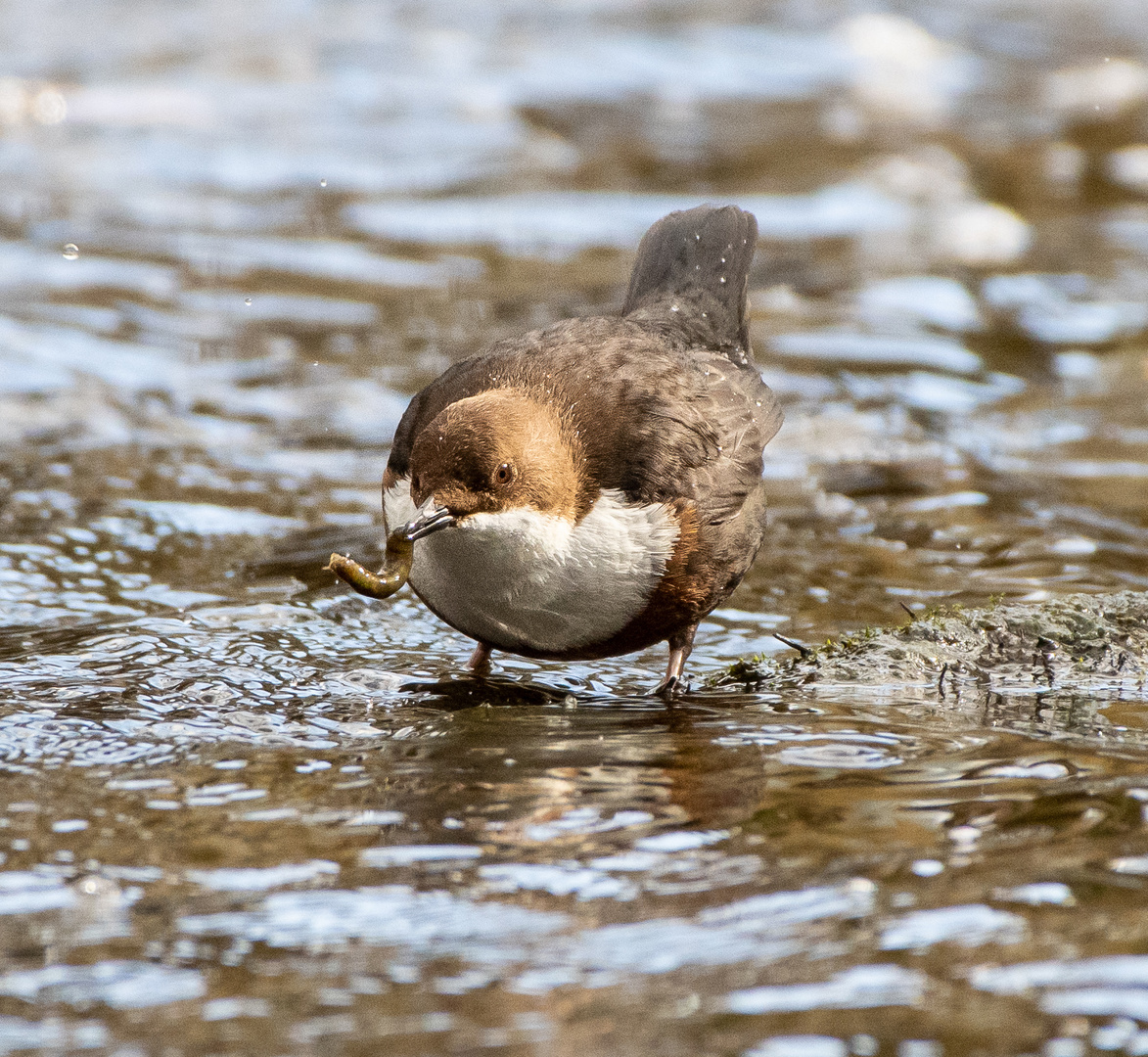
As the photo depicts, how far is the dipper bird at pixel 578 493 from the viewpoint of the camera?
140 inches

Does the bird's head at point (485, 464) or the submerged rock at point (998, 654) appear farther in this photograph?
the submerged rock at point (998, 654)

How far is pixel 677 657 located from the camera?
4.14 metres

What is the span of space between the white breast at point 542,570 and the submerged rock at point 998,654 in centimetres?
45

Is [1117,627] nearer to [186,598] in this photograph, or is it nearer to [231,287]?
[186,598]

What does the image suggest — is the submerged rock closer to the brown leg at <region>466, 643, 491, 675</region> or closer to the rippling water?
the rippling water

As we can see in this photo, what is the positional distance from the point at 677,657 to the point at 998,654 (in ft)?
2.64

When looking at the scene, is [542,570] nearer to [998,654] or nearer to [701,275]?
[998,654]

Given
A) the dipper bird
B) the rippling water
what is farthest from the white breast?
the rippling water

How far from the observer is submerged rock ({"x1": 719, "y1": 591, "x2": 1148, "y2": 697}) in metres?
3.90

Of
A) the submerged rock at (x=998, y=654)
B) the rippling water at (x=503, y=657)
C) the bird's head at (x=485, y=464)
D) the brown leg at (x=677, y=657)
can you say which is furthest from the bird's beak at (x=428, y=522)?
the submerged rock at (x=998, y=654)

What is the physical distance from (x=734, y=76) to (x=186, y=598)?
9.47 m

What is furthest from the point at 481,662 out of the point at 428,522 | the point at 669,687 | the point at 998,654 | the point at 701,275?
the point at 701,275

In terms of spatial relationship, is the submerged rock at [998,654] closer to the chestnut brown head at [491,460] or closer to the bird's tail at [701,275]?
the chestnut brown head at [491,460]

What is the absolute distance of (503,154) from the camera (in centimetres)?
1047
